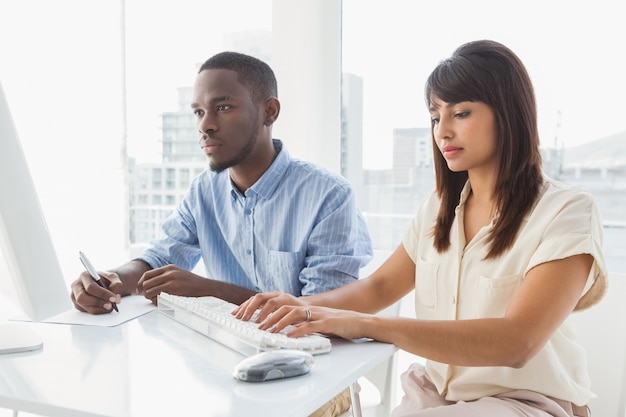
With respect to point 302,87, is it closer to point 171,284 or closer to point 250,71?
point 250,71

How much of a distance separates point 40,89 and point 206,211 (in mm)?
1141

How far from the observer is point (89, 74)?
9.01ft

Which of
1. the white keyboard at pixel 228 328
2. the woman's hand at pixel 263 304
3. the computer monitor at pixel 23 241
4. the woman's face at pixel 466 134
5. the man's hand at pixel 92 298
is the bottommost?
the man's hand at pixel 92 298

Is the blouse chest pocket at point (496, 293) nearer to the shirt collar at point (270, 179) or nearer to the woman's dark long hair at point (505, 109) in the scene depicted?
the woman's dark long hair at point (505, 109)

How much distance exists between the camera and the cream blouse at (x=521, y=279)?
1170 millimetres

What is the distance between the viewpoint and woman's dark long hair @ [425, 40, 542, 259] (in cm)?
128

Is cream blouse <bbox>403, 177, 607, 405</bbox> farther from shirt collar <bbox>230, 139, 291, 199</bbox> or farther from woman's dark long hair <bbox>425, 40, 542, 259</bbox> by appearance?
shirt collar <bbox>230, 139, 291, 199</bbox>

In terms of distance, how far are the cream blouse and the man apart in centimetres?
32

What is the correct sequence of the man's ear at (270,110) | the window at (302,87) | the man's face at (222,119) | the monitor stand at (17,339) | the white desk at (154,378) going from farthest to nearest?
the window at (302,87) < the man's ear at (270,110) < the man's face at (222,119) < the monitor stand at (17,339) < the white desk at (154,378)

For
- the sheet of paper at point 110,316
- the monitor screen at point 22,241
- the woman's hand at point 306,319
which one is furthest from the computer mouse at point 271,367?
the sheet of paper at point 110,316

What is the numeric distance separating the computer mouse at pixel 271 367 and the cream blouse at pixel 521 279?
487 mm

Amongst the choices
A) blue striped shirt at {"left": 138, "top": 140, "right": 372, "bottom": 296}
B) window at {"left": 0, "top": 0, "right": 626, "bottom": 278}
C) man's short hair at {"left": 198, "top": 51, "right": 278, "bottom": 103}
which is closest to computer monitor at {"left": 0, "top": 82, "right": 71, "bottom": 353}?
blue striped shirt at {"left": 138, "top": 140, "right": 372, "bottom": 296}

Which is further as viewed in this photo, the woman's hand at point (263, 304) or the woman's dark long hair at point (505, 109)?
the woman's dark long hair at point (505, 109)

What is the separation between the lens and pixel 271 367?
34.4 inches
